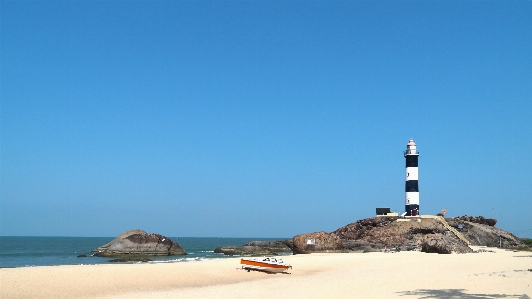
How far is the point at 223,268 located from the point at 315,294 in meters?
11.1

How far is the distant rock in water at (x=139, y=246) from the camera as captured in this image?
46469 mm

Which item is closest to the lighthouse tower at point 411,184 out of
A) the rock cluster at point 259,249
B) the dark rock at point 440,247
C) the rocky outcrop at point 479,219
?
the rocky outcrop at point 479,219

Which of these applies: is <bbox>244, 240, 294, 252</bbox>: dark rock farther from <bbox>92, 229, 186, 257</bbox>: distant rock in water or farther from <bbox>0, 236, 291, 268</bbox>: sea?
<bbox>92, 229, 186, 257</bbox>: distant rock in water

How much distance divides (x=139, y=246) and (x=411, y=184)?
32.2 meters

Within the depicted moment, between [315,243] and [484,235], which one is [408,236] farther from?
[315,243]

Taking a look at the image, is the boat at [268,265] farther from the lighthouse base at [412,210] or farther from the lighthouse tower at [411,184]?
the lighthouse tower at [411,184]

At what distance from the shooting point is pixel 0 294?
17969 millimetres

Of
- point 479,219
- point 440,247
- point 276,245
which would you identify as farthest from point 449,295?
point 479,219

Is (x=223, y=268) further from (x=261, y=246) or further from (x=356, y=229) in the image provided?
(x=356, y=229)

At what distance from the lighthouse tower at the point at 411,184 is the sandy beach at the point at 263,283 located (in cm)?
3199

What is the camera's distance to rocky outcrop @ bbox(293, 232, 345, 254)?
144 feet

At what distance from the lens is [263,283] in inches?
819

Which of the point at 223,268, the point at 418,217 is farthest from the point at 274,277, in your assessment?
the point at 418,217

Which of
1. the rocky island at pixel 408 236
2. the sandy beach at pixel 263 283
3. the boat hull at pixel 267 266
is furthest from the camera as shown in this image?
the rocky island at pixel 408 236
